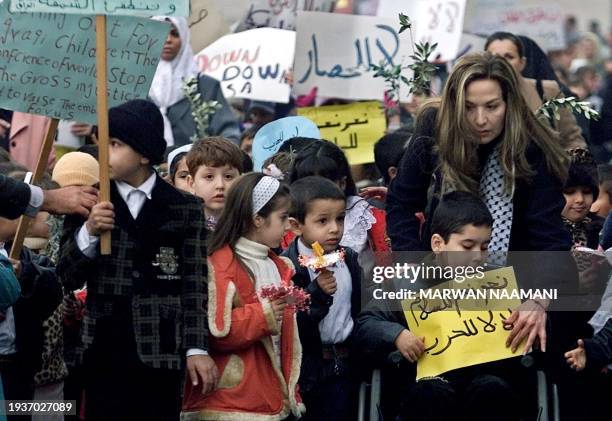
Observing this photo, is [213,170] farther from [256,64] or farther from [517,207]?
[256,64]

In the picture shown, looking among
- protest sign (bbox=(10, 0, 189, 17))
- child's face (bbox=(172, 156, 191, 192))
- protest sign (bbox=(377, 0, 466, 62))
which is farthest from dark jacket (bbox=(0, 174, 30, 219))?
protest sign (bbox=(377, 0, 466, 62))

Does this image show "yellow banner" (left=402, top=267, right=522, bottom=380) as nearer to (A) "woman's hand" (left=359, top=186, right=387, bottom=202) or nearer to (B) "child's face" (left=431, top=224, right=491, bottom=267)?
(B) "child's face" (left=431, top=224, right=491, bottom=267)

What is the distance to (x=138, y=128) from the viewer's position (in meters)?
6.94

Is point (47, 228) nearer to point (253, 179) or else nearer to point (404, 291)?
point (253, 179)

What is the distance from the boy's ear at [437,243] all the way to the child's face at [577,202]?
1.63 meters

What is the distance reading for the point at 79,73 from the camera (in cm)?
706

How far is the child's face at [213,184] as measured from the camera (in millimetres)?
8164

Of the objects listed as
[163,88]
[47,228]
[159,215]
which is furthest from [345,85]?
[159,215]

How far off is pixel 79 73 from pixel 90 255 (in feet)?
2.75

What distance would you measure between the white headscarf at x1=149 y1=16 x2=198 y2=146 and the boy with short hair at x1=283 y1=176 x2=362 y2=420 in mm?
3551

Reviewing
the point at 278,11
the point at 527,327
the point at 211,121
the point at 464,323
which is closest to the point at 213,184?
the point at 464,323

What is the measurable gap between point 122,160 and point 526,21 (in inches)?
380

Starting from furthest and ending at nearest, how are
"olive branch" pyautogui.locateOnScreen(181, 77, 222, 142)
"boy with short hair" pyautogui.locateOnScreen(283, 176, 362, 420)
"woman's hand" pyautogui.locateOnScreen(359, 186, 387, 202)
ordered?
"olive branch" pyautogui.locateOnScreen(181, 77, 222, 142) < "woman's hand" pyautogui.locateOnScreen(359, 186, 387, 202) < "boy with short hair" pyautogui.locateOnScreen(283, 176, 362, 420)

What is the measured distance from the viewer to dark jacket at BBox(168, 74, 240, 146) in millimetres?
11203
